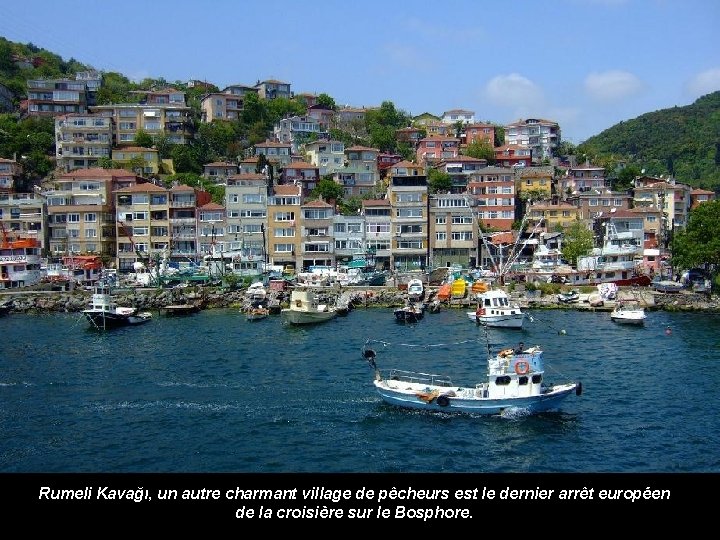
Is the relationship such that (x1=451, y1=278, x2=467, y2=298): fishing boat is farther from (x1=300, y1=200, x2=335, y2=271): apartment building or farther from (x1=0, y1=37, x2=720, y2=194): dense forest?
(x1=0, y1=37, x2=720, y2=194): dense forest

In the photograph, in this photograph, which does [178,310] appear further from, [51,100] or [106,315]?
[51,100]

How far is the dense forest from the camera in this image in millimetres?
98812

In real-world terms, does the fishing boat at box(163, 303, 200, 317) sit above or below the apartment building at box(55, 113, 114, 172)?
below

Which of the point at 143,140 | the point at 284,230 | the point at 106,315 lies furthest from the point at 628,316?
the point at 143,140

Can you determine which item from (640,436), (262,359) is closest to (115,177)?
(262,359)

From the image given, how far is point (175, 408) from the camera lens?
32.7 meters

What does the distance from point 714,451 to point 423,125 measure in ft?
325

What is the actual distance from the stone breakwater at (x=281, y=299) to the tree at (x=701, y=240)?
291 cm

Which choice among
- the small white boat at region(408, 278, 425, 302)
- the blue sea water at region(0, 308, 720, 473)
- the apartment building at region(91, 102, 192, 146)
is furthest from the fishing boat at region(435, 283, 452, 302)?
the apartment building at region(91, 102, 192, 146)

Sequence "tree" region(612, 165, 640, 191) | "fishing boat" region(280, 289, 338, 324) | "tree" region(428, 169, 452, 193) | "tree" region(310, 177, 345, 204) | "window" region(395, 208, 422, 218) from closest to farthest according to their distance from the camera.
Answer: "fishing boat" region(280, 289, 338, 324)
"window" region(395, 208, 422, 218)
"tree" region(310, 177, 345, 204)
"tree" region(428, 169, 452, 193)
"tree" region(612, 165, 640, 191)

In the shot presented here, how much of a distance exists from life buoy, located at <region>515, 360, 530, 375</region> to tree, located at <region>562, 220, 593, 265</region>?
4624 cm

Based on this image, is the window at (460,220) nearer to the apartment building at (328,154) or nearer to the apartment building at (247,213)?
the apartment building at (247,213)

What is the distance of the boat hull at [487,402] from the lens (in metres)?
30.8
